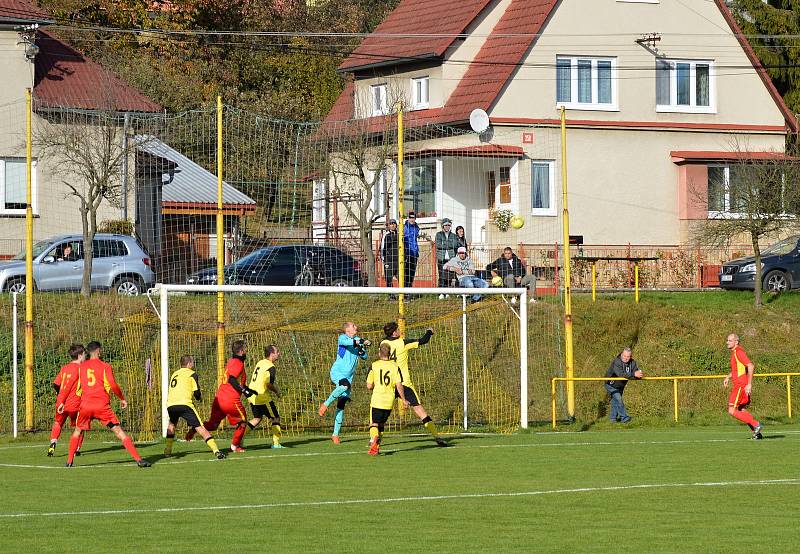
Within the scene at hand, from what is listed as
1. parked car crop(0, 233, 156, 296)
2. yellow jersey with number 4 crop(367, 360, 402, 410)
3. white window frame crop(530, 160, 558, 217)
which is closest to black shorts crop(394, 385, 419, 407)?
yellow jersey with number 4 crop(367, 360, 402, 410)

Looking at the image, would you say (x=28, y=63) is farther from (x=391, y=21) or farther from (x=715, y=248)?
(x=715, y=248)

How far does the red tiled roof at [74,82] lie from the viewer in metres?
36.7

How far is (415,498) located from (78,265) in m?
16.9

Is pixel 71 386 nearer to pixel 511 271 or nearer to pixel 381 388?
pixel 381 388

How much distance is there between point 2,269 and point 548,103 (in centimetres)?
1954

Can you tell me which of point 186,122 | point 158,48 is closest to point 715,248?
point 186,122

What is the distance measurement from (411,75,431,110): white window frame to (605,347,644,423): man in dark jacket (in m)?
19.2

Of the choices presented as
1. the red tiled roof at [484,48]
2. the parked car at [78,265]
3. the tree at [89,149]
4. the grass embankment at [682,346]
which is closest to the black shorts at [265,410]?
the tree at [89,149]

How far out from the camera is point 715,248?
37.7m

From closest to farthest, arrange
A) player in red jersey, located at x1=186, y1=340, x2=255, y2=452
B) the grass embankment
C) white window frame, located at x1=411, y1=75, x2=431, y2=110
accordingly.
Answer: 1. player in red jersey, located at x1=186, y1=340, x2=255, y2=452
2. the grass embankment
3. white window frame, located at x1=411, y1=75, x2=431, y2=110

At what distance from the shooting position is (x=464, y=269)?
27359 mm

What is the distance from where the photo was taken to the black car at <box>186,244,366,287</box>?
24.3m

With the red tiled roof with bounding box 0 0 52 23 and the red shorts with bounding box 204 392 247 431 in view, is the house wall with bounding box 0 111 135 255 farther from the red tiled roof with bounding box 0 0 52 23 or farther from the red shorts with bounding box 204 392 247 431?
the red shorts with bounding box 204 392 247 431


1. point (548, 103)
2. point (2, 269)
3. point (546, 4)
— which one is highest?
point (546, 4)
